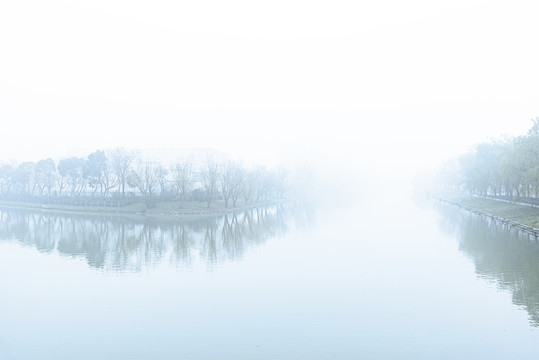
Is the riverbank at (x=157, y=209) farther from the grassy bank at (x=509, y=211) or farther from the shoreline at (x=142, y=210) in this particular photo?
the grassy bank at (x=509, y=211)

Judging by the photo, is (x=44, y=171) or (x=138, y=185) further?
(x=44, y=171)

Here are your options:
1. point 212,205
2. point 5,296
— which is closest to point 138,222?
point 212,205

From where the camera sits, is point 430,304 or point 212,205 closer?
point 430,304

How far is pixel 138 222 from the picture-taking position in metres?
54.8

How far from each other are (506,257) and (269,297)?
18350 mm

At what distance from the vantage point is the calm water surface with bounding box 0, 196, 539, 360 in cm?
1479

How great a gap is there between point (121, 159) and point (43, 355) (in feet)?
212

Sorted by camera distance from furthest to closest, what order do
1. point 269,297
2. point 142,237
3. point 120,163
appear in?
point 120,163, point 142,237, point 269,297

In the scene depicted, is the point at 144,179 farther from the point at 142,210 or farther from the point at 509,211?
the point at 509,211

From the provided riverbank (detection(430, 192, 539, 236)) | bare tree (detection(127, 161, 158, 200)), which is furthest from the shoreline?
riverbank (detection(430, 192, 539, 236))

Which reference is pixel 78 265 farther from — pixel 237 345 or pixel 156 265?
pixel 237 345

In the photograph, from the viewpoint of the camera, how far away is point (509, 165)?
166 feet

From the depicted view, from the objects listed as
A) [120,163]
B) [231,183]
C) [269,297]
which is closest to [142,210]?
[120,163]

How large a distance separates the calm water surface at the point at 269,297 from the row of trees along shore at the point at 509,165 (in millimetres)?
11535
